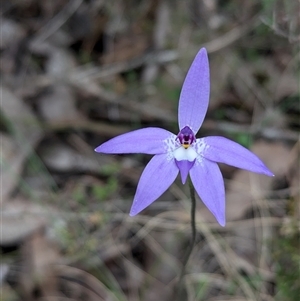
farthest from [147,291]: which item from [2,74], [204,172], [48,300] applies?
[2,74]

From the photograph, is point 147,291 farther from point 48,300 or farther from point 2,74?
point 2,74

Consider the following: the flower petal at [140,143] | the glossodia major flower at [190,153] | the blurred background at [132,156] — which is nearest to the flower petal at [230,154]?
the glossodia major flower at [190,153]

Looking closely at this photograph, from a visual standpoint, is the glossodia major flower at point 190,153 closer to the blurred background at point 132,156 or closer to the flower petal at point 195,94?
the flower petal at point 195,94

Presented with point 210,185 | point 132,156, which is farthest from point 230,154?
point 132,156

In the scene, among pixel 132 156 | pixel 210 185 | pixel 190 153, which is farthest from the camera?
pixel 132 156

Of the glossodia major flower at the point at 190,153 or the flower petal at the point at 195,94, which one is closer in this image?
the glossodia major flower at the point at 190,153

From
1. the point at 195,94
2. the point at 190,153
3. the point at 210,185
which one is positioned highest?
the point at 195,94

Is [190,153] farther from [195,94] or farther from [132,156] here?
[132,156]

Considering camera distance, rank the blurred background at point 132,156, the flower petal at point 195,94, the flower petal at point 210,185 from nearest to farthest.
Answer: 1. the flower petal at point 210,185
2. the flower petal at point 195,94
3. the blurred background at point 132,156
